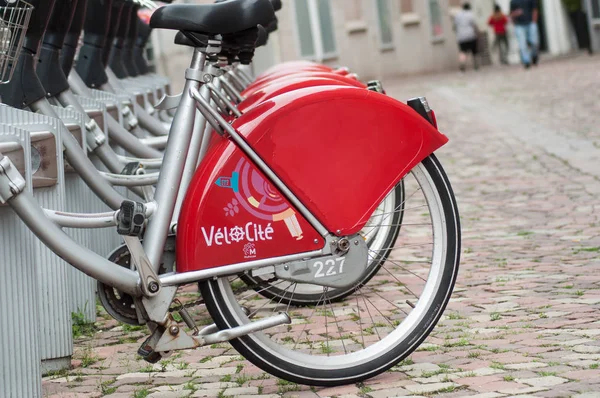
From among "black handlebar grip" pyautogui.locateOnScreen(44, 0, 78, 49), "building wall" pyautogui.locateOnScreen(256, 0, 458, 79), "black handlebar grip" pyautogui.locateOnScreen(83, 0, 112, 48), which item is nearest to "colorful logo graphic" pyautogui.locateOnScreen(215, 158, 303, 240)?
"black handlebar grip" pyautogui.locateOnScreen(44, 0, 78, 49)

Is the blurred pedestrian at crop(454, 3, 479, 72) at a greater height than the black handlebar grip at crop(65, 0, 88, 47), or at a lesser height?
lesser

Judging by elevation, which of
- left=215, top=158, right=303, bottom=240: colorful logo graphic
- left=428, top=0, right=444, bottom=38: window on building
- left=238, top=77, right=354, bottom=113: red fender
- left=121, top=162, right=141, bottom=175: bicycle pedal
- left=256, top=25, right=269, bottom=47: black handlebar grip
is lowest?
left=428, top=0, right=444, bottom=38: window on building

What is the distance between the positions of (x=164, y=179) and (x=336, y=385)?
827 mm

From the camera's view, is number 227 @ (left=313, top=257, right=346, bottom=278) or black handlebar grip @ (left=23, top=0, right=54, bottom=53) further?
black handlebar grip @ (left=23, top=0, right=54, bottom=53)

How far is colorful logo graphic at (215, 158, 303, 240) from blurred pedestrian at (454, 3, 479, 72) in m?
33.2

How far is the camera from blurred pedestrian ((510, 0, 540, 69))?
111ft

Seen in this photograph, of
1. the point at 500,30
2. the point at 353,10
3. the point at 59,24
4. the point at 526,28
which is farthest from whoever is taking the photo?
the point at 353,10

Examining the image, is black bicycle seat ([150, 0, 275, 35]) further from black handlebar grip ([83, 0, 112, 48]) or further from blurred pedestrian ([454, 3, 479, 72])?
blurred pedestrian ([454, 3, 479, 72])

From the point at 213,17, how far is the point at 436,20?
128ft

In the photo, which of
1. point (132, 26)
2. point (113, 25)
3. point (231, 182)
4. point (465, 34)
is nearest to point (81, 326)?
point (231, 182)

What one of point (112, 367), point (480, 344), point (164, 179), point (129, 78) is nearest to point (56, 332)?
point (112, 367)

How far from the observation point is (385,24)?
40938 mm

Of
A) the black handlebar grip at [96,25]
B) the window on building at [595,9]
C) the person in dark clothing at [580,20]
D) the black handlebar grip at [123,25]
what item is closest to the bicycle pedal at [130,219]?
the black handlebar grip at [96,25]

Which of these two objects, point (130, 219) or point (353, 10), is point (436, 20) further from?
point (130, 219)
